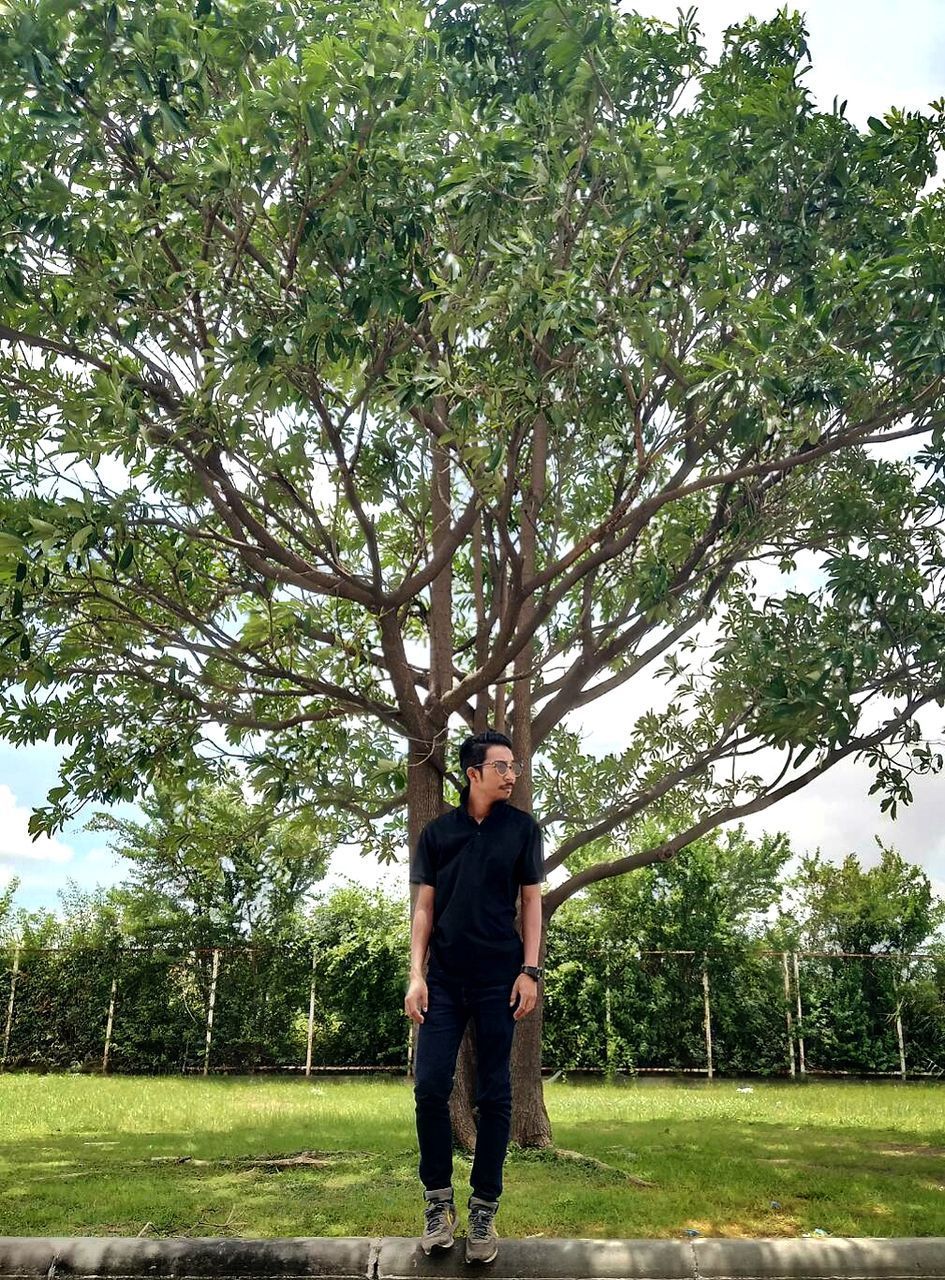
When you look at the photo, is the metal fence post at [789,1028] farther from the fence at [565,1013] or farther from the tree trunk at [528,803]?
the tree trunk at [528,803]

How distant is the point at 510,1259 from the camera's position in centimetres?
504

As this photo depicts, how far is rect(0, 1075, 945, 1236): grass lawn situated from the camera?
20.1 feet

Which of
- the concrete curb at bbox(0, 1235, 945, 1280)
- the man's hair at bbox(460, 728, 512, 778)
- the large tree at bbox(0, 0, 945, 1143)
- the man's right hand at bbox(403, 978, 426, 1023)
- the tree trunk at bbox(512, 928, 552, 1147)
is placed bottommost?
the concrete curb at bbox(0, 1235, 945, 1280)

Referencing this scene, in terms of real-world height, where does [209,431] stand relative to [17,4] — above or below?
below

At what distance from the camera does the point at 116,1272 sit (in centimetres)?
518

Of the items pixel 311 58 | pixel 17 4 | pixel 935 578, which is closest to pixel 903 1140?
pixel 935 578

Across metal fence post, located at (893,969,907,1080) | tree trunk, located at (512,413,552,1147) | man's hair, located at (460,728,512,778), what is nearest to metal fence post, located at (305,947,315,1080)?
metal fence post, located at (893,969,907,1080)

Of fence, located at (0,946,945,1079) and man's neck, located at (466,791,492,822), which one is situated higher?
man's neck, located at (466,791,492,822)

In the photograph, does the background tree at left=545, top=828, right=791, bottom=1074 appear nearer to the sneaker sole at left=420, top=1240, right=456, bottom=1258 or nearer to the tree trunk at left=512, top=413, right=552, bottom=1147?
the tree trunk at left=512, top=413, right=552, bottom=1147

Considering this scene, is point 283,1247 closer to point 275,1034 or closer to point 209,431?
point 209,431

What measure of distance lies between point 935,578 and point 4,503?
722 centimetres

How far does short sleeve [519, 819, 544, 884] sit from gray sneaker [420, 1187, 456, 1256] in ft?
4.42

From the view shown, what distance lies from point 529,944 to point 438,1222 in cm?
119

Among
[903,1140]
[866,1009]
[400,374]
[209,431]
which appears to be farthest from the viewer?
[866,1009]
